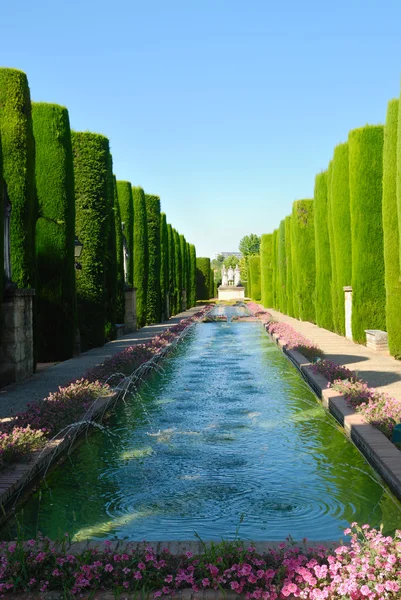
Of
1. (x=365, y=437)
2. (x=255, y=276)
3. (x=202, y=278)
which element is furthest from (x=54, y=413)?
(x=202, y=278)

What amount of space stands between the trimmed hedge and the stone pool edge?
932cm

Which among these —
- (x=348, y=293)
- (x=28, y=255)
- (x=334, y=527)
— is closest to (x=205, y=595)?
(x=334, y=527)

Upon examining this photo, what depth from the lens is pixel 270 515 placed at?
16.0 feet

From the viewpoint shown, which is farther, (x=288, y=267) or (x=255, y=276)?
(x=255, y=276)

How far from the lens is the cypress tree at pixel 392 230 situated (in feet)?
44.8

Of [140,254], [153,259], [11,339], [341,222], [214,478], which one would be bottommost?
[214,478]

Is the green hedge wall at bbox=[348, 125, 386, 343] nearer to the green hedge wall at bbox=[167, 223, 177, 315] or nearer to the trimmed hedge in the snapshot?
the trimmed hedge

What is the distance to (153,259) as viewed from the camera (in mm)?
29609

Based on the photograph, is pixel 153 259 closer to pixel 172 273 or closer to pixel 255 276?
pixel 172 273

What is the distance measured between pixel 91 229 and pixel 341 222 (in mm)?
7172

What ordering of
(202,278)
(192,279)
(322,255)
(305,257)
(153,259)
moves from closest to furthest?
(322,255) → (305,257) → (153,259) → (192,279) → (202,278)

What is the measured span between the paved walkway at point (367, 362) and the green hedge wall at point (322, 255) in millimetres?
3452

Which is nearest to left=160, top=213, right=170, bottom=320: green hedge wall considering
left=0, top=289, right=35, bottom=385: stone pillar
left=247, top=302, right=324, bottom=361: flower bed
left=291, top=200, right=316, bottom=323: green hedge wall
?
left=291, top=200, right=316, bottom=323: green hedge wall

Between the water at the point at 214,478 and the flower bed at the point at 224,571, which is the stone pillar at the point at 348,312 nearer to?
the water at the point at 214,478
